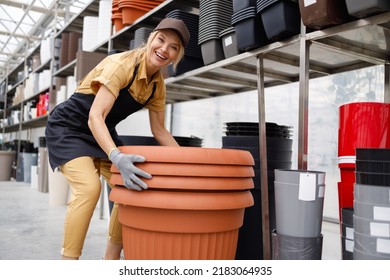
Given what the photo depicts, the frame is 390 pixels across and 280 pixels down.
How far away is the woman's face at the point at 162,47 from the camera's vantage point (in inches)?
54.1

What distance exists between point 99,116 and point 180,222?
49 centimetres

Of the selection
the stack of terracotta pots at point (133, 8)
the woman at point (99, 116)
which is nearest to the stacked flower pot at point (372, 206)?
the woman at point (99, 116)

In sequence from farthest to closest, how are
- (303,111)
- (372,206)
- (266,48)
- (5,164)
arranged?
1. (5,164)
2. (266,48)
3. (303,111)
4. (372,206)

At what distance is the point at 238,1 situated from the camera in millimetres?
1751

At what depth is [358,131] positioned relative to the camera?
1318mm

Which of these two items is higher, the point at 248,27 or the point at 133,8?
the point at 133,8

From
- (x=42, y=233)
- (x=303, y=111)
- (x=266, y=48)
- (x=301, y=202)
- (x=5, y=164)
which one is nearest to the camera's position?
(x=301, y=202)

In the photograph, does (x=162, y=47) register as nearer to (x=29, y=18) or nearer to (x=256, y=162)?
(x=256, y=162)

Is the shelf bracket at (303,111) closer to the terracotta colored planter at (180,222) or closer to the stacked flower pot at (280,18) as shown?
the stacked flower pot at (280,18)

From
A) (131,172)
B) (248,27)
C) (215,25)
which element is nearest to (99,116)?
(131,172)

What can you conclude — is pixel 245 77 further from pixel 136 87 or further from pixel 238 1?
pixel 136 87

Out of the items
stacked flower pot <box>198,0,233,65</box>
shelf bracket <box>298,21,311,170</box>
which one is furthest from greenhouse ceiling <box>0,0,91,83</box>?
shelf bracket <box>298,21,311,170</box>

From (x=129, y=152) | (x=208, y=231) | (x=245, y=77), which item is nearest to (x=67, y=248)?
(x=129, y=152)
